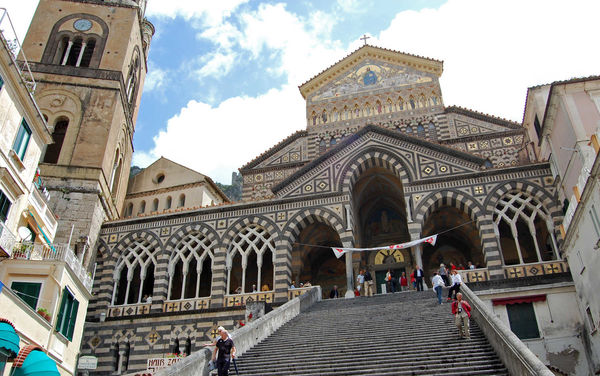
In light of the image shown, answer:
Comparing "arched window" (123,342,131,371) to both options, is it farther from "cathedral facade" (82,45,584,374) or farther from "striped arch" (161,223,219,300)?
"striped arch" (161,223,219,300)

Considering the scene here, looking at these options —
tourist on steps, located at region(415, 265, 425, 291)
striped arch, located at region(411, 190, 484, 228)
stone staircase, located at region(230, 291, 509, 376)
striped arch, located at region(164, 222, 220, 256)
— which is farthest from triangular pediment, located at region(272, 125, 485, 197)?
stone staircase, located at region(230, 291, 509, 376)

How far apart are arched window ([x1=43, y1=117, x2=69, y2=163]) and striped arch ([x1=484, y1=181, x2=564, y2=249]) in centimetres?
2269

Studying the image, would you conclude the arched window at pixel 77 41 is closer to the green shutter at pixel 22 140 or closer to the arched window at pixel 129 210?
the arched window at pixel 129 210

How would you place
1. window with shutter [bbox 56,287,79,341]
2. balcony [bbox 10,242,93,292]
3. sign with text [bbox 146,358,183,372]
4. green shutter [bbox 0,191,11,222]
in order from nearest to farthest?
green shutter [bbox 0,191,11,222], sign with text [bbox 146,358,183,372], balcony [bbox 10,242,93,292], window with shutter [bbox 56,287,79,341]

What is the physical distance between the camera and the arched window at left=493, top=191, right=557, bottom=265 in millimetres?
21828

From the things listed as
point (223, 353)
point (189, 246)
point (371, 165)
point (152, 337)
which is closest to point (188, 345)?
point (152, 337)

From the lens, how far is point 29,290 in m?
17.6

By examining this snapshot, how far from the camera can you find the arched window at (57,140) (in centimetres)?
2812

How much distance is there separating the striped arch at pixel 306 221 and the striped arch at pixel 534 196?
6932 mm

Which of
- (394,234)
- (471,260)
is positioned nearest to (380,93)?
(394,234)

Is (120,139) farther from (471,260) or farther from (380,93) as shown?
(471,260)

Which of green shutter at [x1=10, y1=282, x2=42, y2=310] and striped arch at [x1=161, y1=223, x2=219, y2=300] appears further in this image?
striped arch at [x1=161, y1=223, x2=219, y2=300]

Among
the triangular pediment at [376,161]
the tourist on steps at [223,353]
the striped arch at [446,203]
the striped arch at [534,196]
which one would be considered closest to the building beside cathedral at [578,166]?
the striped arch at [534,196]

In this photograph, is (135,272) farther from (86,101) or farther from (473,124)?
(473,124)
